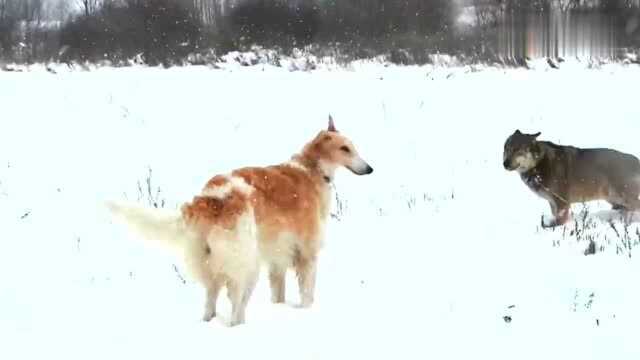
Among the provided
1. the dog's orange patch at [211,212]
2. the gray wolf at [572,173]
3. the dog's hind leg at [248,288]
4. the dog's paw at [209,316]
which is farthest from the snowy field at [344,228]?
the dog's orange patch at [211,212]

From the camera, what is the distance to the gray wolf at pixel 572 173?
7.12 metres

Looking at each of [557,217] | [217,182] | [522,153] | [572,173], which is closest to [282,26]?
[522,153]

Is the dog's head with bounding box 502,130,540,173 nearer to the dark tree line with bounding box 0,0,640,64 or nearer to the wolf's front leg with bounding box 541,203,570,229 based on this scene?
the wolf's front leg with bounding box 541,203,570,229

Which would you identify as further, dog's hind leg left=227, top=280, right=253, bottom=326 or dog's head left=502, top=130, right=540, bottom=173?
dog's head left=502, top=130, right=540, bottom=173

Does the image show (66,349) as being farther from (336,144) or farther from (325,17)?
(325,17)

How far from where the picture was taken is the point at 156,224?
13.6 feet

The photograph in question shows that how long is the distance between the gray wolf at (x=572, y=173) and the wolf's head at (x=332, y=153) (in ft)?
8.27

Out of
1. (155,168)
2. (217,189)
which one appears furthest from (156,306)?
(155,168)

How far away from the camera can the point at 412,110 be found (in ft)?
43.2

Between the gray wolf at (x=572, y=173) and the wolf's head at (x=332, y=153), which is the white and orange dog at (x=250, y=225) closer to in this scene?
the wolf's head at (x=332, y=153)

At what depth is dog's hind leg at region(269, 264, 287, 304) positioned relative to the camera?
495 centimetres

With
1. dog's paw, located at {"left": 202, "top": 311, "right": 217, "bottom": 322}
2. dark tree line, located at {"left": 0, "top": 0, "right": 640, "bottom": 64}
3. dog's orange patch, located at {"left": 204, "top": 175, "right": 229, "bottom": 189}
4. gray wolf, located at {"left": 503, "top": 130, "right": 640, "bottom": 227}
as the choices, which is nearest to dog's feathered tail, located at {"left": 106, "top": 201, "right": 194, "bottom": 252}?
dog's orange patch, located at {"left": 204, "top": 175, "right": 229, "bottom": 189}

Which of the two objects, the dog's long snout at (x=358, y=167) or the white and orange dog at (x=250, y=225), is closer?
the white and orange dog at (x=250, y=225)

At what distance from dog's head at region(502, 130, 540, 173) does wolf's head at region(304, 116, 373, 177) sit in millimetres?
2435
